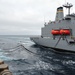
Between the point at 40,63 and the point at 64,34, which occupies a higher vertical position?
the point at 64,34

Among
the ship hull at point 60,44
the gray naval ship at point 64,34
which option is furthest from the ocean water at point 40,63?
the gray naval ship at point 64,34

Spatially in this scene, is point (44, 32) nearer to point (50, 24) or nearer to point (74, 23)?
point (50, 24)

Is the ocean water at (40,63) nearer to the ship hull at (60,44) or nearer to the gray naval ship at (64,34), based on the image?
the ship hull at (60,44)

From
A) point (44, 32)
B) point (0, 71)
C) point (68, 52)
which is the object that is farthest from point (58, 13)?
point (0, 71)

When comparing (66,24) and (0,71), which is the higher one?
(66,24)

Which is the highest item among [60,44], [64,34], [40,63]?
[64,34]

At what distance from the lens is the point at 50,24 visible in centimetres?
3256

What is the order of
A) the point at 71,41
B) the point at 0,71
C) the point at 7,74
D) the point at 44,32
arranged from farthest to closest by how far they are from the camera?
the point at 44,32
the point at 71,41
the point at 0,71
the point at 7,74

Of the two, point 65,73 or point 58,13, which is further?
point 58,13

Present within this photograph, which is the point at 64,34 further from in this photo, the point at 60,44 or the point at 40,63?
the point at 40,63

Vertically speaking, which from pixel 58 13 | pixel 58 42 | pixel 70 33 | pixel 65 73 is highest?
pixel 58 13

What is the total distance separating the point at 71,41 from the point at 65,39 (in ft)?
5.18

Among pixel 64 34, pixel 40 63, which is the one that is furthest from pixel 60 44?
pixel 40 63

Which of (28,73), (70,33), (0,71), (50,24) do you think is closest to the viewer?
(0,71)
